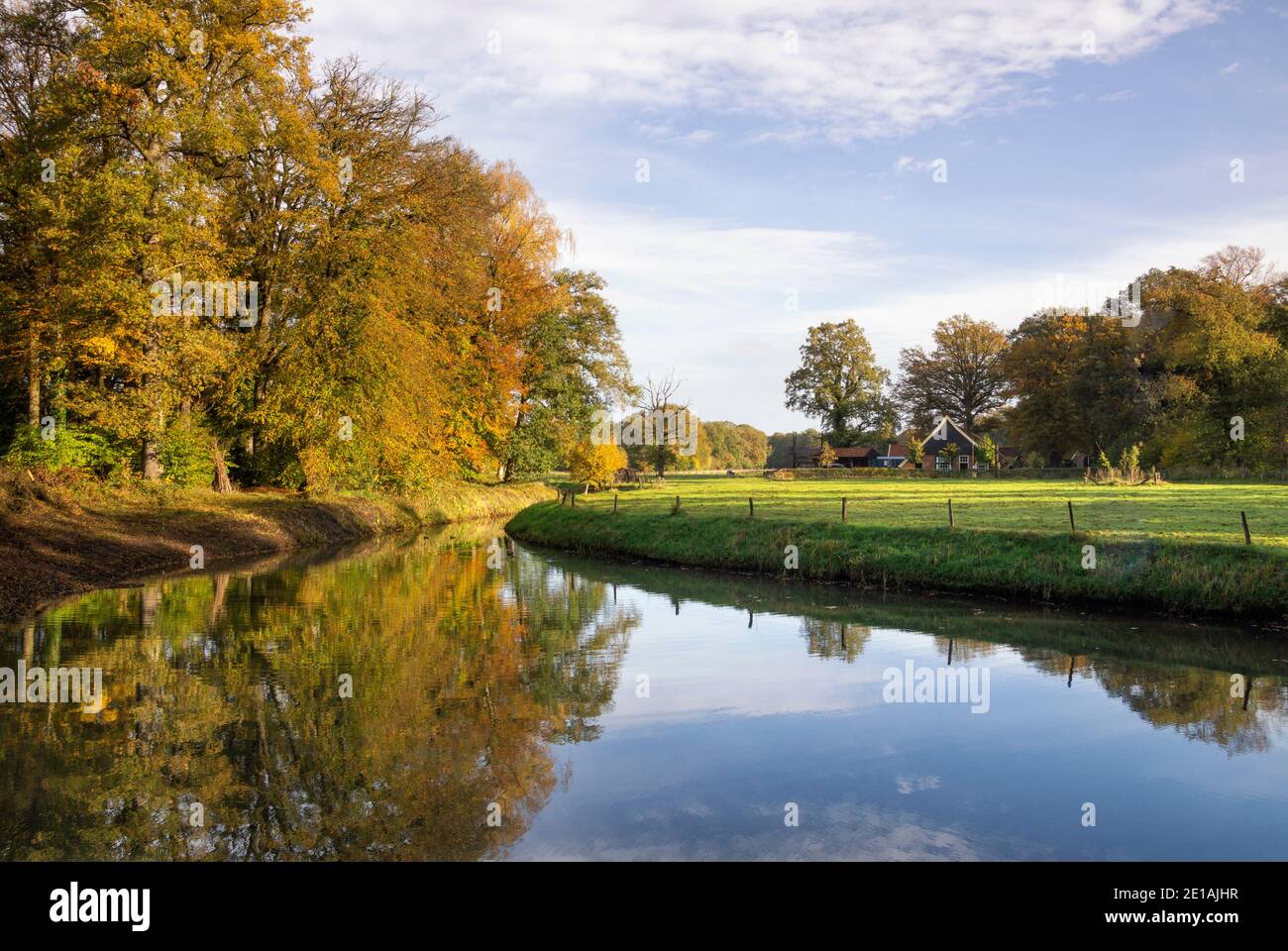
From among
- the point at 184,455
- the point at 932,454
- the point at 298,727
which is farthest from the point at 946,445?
the point at 298,727

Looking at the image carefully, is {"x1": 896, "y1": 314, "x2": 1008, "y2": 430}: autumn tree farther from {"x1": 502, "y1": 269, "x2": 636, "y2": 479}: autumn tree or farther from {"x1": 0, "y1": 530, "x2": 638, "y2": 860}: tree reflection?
{"x1": 0, "y1": 530, "x2": 638, "y2": 860}: tree reflection

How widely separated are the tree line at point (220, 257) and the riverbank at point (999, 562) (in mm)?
12701

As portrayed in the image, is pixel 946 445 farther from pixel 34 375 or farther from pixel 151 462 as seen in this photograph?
pixel 34 375

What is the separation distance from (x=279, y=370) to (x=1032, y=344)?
222 feet

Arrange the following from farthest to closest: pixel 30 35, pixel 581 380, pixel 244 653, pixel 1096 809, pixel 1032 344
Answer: pixel 1032 344
pixel 581 380
pixel 30 35
pixel 244 653
pixel 1096 809

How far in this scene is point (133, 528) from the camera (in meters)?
24.2

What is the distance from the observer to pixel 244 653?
515 inches

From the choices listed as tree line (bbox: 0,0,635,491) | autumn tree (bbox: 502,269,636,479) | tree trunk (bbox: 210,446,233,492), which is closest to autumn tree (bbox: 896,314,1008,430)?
autumn tree (bbox: 502,269,636,479)

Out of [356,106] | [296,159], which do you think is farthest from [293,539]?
[356,106]

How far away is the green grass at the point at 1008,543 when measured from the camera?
1661 centimetres

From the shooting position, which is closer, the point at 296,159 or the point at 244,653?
the point at 244,653

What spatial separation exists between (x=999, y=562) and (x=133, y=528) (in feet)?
76.0

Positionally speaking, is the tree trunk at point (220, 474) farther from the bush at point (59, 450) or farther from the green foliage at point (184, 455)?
the bush at point (59, 450)
